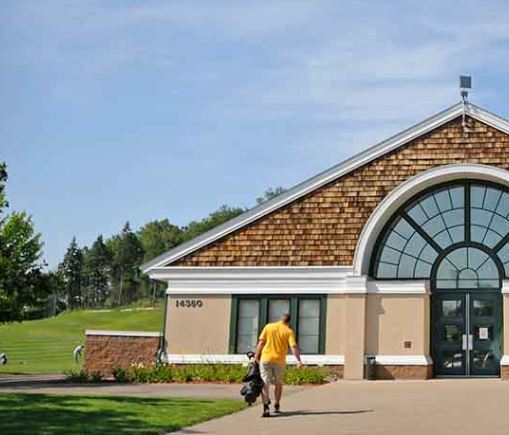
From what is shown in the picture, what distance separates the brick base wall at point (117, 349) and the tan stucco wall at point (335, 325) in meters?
4.69

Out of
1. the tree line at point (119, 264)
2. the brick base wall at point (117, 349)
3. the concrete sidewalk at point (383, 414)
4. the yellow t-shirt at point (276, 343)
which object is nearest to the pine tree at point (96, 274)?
the tree line at point (119, 264)

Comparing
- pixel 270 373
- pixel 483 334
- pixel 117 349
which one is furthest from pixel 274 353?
pixel 117 349

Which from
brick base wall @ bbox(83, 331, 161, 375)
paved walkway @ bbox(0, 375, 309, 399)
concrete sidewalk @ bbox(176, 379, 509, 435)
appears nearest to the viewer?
concrete sidewalk @ bbox(176, 379, 509, 435)

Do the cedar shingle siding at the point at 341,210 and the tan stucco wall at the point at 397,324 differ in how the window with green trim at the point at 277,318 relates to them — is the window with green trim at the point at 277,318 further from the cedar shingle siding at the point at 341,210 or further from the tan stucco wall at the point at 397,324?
the tan stucco wall at the point at 397,324

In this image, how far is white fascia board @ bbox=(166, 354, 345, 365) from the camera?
23766 mm

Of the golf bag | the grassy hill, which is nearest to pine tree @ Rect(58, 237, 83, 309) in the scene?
the grassy hill

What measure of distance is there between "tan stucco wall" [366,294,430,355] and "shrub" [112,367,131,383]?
6221 mm

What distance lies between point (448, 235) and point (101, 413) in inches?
526

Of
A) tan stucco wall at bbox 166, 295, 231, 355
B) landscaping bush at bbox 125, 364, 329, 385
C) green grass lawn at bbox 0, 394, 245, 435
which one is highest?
tan stucco wall at bbox 166, 295, 231, 355

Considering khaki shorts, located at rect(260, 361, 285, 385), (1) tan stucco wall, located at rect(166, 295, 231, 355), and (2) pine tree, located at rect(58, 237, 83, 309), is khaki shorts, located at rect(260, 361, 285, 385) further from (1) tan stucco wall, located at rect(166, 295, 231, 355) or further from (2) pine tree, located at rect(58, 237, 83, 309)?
(2) pine tree, located at rect(58, 237, 83, 309)

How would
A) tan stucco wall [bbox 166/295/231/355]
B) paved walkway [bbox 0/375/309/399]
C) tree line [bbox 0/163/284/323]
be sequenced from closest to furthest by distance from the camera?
paved walkway [bbox 0/375/309/399] < tan stucco wall [bbox 166/295/231/355] < tree line [bbox 0/163/284/323]

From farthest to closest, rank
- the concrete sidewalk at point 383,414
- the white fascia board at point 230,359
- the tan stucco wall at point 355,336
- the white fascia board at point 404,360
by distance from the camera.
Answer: the white fascia board at point 230,359 → the tan stucco wall at point 355,336 → the white fascia board at point 404,360 → the concrete sidewalk at point 383,414

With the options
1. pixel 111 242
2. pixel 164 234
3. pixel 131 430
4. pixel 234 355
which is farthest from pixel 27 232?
pixel 111 242

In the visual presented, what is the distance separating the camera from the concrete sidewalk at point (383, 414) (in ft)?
37.7
